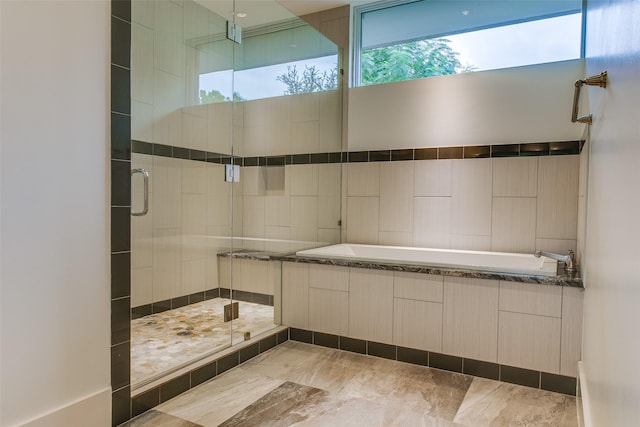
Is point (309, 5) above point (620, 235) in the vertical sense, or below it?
above

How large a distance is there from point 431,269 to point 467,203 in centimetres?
93

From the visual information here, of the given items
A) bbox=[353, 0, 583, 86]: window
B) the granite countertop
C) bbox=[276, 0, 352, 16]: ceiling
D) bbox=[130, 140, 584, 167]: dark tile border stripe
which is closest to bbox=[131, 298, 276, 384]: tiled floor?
the granite countertop

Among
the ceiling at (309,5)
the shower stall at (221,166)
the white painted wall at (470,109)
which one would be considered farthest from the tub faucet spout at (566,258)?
the ceiling at (309,5)

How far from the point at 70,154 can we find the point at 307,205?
2.13m

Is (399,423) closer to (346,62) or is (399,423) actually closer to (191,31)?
(191,31)

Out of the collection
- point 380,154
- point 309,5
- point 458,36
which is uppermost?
point 309,5

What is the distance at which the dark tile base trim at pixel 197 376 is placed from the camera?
203cm

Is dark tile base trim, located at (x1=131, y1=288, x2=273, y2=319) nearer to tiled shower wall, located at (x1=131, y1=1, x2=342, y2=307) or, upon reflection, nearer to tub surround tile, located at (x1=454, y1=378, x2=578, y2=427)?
tiled shower wall, located at (x1=131, y1=1, x2=342, y2=307)

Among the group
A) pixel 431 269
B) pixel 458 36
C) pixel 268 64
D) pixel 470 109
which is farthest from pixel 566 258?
pixel 268 64

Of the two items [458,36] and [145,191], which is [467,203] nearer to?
[458,36]

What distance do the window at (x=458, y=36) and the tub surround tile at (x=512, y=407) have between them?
238cm

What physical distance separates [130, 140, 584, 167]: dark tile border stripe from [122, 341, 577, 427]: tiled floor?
138cm

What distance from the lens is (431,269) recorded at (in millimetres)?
2609

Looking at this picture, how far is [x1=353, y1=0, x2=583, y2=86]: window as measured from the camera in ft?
10.2
